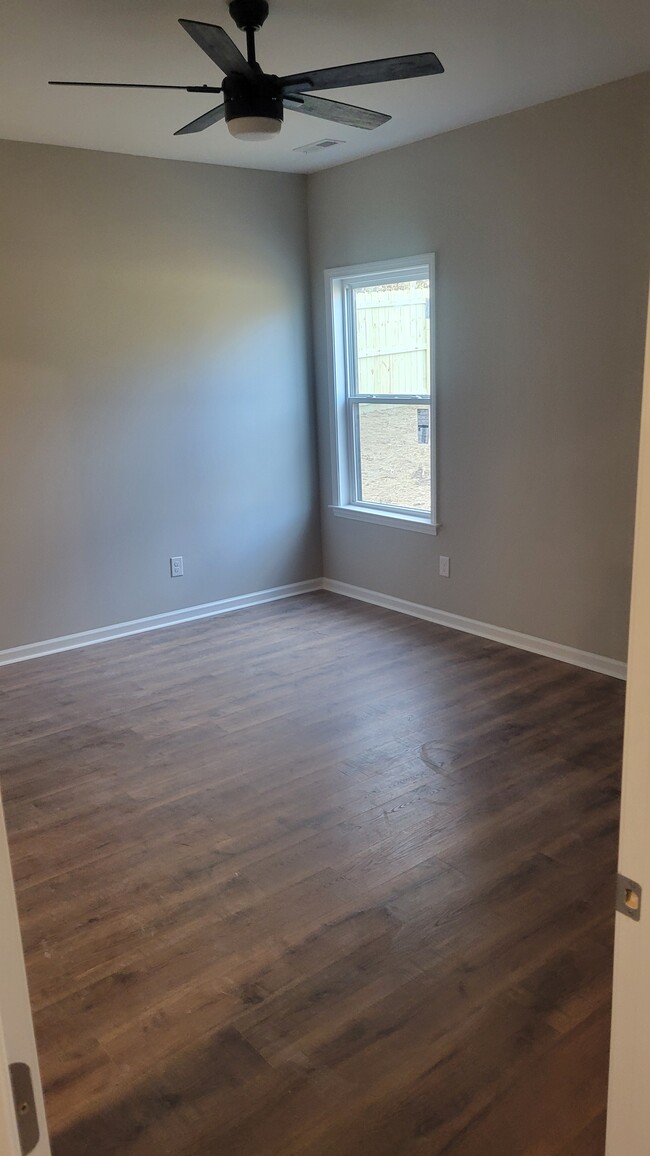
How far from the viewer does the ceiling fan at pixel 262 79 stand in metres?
2.62

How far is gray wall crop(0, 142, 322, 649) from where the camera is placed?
14.9 feet

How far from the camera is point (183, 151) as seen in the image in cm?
463

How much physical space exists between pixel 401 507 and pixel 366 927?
3.30 meters

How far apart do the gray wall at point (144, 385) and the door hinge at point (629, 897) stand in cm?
425

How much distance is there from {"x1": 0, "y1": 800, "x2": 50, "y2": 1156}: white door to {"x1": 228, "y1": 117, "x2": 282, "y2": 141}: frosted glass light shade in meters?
2.78

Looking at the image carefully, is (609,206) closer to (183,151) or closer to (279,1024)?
(183,151)

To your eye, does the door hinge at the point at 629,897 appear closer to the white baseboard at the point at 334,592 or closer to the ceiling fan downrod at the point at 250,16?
the ceiling fan downrod at the point at 250,16

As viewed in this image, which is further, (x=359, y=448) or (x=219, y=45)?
(x=359, y=448)

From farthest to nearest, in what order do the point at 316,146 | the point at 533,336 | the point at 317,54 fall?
the point at 316,146
the point at 533,336
the point at 317,54

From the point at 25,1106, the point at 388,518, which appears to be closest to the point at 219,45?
the point at 25,1106

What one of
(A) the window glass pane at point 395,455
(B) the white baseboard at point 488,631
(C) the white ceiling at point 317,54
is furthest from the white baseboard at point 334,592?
(C) the white ceiling at point 317,54

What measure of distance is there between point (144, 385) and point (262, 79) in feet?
7.74

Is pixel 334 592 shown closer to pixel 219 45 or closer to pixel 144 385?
pixel 144 385

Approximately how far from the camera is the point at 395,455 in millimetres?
5367
